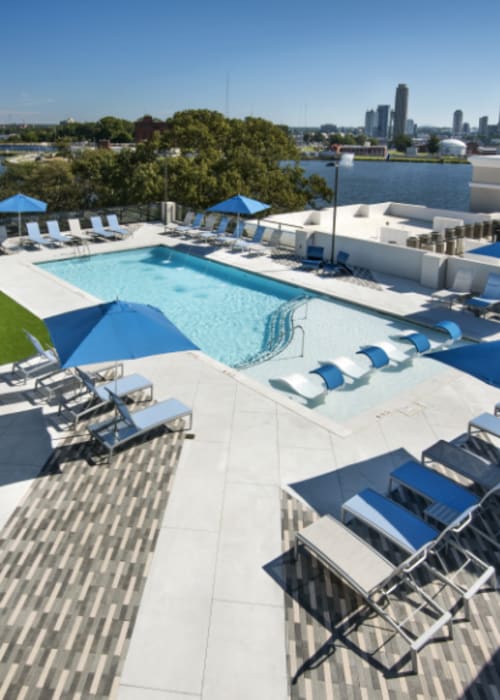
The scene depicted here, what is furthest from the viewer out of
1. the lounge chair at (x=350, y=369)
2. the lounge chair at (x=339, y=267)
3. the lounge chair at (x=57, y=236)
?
the lounge chair at (x=57, y=236)

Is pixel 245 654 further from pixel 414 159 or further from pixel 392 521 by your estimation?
pixel 414 159

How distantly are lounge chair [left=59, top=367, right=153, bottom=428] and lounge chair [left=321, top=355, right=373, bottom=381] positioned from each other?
11.2 ft

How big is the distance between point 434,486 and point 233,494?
2.27 meters

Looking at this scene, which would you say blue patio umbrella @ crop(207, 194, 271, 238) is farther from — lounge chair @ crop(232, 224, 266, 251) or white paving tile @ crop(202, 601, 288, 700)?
white paving tile @ crop(202, 601, 288, 700)

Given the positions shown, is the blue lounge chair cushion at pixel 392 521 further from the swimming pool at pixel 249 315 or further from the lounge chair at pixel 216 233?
the lounge chair at pixel 216 233

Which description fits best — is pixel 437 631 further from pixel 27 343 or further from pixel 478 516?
pixel 27 343

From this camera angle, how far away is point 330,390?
358 inches

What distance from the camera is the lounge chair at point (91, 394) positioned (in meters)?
7.76

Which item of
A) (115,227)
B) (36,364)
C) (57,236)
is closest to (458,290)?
(36,364)

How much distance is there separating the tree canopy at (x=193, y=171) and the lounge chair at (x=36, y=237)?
1095 centimetres

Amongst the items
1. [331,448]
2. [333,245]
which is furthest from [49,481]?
[333,245]

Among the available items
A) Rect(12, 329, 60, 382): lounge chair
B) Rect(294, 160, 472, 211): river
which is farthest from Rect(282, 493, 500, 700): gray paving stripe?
Rect(294, 160, 472, 211): river

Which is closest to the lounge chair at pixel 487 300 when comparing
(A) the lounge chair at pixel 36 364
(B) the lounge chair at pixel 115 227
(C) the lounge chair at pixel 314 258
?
(C) the lounge chair at pixel 314 258

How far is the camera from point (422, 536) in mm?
5125
